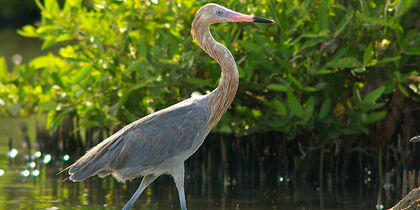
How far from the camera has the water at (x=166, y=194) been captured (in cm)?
909

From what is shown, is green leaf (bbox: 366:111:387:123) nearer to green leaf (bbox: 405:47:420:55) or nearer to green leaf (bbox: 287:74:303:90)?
green leaf (bbox: 405:47:420:55)

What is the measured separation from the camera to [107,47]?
423 inches

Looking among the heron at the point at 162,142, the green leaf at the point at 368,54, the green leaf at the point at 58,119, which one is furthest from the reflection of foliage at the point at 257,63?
the heron at the point at 162,142

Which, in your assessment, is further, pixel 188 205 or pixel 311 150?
pixel 311 150

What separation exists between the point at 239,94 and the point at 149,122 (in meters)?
2.54

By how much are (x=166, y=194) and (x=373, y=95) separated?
8.41 feet

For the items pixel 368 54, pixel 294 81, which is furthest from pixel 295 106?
pixel 368 54

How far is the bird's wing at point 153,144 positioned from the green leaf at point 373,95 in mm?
2307

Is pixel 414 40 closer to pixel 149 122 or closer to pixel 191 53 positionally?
pixel 191 53

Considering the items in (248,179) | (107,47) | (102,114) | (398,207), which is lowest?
(398,207)

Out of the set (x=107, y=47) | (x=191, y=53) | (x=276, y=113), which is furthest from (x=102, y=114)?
(x=276, y=113)

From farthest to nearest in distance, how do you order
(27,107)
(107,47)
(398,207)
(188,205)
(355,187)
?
(27,107)
(107,47)
(355,187)
(188,205)
(398,207)

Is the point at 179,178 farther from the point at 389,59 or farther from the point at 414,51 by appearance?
the point at 414,51

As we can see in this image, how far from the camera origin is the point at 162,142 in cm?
784
